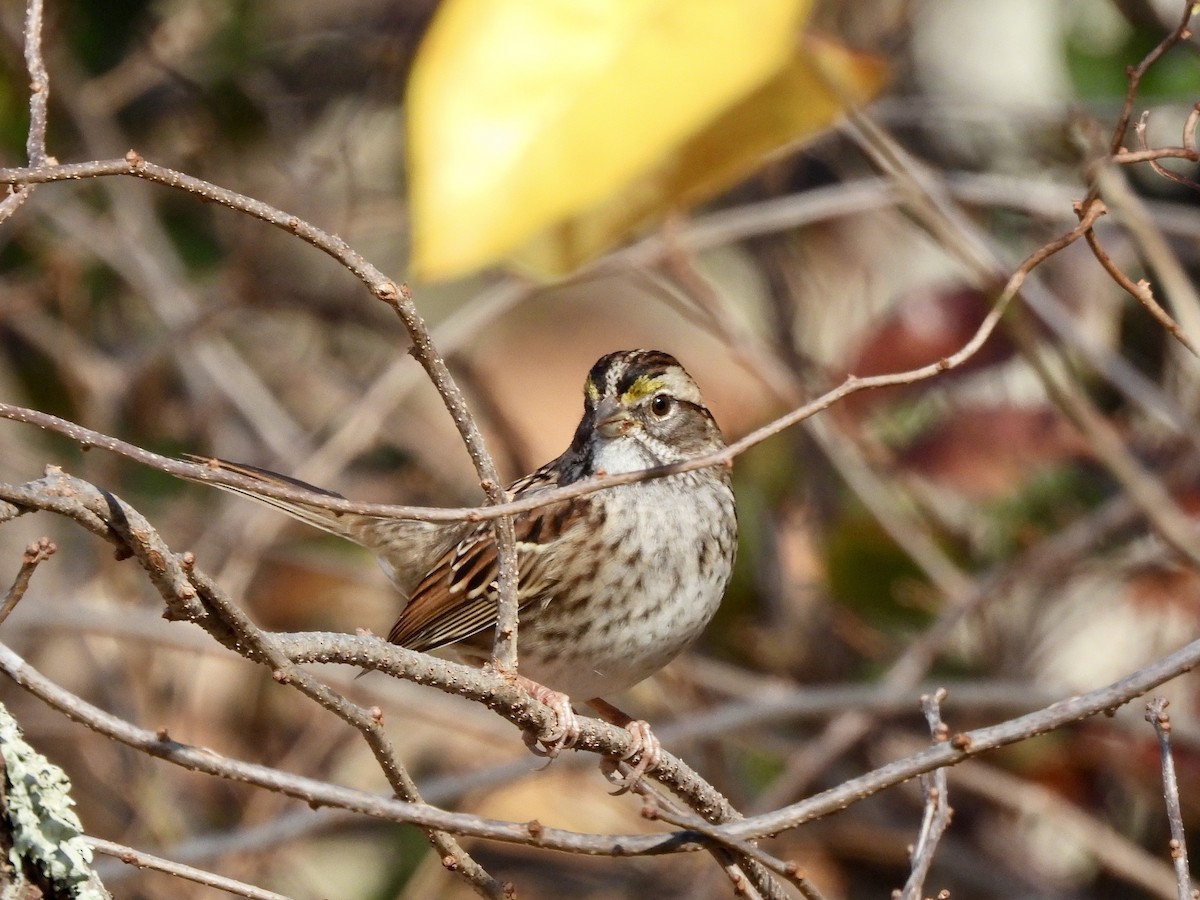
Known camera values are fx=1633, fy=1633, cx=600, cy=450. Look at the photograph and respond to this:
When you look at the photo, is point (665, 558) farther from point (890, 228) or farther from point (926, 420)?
point (890, 228)

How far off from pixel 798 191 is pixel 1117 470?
6.87 ft

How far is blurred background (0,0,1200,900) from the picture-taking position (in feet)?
12.7

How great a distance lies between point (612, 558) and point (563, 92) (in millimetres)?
1095

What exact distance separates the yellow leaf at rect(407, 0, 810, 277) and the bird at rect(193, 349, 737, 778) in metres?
0.87

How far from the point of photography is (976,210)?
4.41 metres

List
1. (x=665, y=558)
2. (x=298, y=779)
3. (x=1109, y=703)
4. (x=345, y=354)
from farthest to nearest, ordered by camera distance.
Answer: (x=345, y=354) < (x=665, y=558) < (x=1109, y=703) < (x=298, y=779)

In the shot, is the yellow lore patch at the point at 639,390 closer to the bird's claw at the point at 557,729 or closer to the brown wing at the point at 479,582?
the brown wing at the point at 479,582

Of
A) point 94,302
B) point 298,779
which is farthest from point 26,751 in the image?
point 94,302

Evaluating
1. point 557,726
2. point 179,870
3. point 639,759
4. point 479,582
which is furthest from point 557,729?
point 479,582

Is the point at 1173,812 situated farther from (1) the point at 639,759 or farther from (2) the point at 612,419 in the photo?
(2) the point at 612,419

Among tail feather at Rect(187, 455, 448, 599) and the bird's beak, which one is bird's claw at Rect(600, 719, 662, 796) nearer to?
the bird's beak

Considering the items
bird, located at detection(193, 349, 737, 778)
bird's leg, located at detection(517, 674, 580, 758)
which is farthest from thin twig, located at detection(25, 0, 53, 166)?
bird, located at detection(193, 349, 737, 778)

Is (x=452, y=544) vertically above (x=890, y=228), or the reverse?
(x=890, y=228)

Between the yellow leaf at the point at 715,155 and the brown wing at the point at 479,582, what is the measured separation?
83 centimetres
